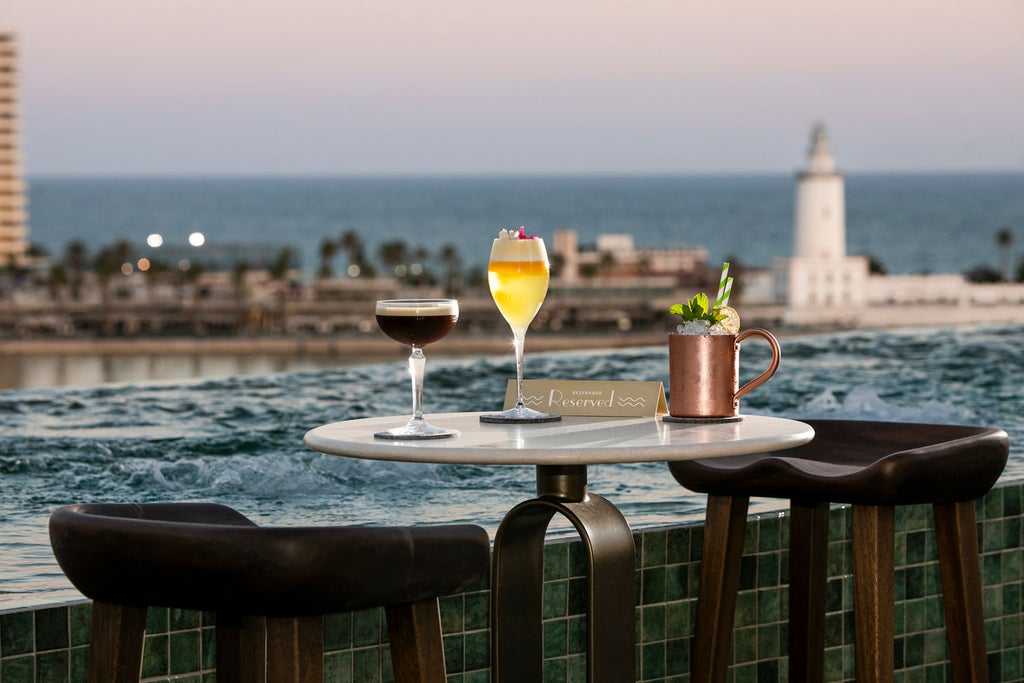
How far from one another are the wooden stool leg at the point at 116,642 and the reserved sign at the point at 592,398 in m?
0.53

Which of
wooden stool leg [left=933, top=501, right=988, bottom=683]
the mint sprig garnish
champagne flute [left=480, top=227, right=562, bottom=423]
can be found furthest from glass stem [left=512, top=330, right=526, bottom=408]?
wooden stool leg [left=933, top=501, right=988, bottom=683]

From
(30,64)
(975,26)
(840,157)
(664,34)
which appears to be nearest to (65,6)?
(30,64)

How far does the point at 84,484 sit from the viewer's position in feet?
12.2

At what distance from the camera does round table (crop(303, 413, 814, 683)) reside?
1526mm

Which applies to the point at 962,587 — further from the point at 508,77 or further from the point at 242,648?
the point at 508,77

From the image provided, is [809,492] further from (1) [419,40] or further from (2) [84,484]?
(1) [419,40]

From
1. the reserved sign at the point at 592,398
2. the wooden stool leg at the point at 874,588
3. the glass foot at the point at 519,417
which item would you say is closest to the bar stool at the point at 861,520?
the wooden stool leg at the point at 874,588

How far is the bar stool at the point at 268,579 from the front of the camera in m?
1.40

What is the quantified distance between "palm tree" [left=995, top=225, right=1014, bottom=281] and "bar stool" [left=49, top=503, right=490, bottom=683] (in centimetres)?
8459

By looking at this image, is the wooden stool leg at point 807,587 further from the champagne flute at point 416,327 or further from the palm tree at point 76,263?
the palm tree at point 76,263

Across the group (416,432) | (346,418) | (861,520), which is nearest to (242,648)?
(416,432)

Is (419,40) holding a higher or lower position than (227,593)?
higher

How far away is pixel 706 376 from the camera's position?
6.09ft

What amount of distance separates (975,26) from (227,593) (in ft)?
247
